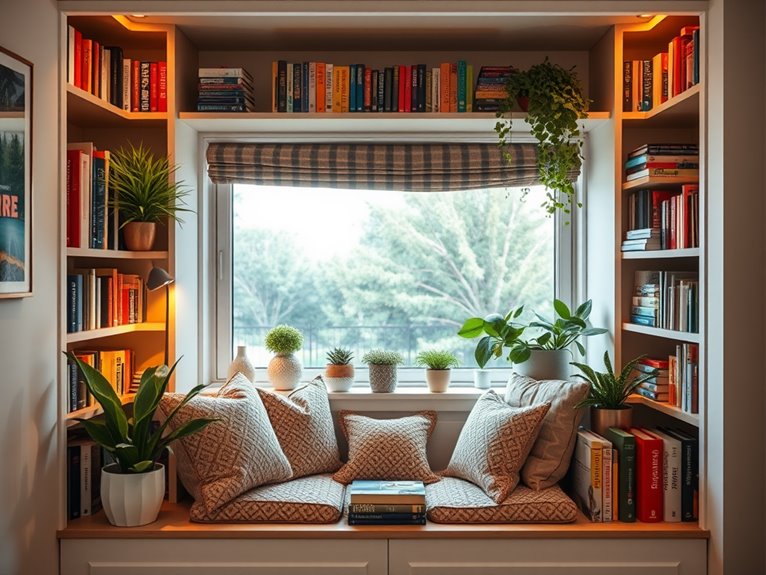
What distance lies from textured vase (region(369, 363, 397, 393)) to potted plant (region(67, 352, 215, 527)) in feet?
2.87

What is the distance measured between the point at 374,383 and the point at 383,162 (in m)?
1.01

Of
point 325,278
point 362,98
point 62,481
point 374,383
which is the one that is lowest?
point 62,481

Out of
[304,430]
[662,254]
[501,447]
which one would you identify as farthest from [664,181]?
[304,430]

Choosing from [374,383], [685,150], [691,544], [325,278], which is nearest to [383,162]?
[325,278]

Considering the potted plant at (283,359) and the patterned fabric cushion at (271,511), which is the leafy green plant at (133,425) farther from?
the potted plant at (283,359)

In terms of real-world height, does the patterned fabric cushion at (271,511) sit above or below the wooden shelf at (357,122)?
below

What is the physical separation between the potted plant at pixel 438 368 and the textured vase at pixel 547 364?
0.36 m

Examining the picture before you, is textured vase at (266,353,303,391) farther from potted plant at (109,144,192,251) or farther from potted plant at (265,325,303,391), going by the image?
potted plant at (109,144,192,251)

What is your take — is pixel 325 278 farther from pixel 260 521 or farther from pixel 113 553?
pixel 113 553

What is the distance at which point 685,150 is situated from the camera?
298 centimetres

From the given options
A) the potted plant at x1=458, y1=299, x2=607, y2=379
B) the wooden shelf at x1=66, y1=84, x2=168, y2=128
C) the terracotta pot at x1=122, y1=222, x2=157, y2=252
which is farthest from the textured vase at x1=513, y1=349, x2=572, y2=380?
the wooden shelf at x1=66, y1=84, x2=168, y2=128

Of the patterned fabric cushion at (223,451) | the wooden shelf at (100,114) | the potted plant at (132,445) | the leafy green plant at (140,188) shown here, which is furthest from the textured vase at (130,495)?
the wooden shelf at (100,114)

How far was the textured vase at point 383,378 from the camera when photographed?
3418 mm

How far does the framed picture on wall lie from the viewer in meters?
2.26
